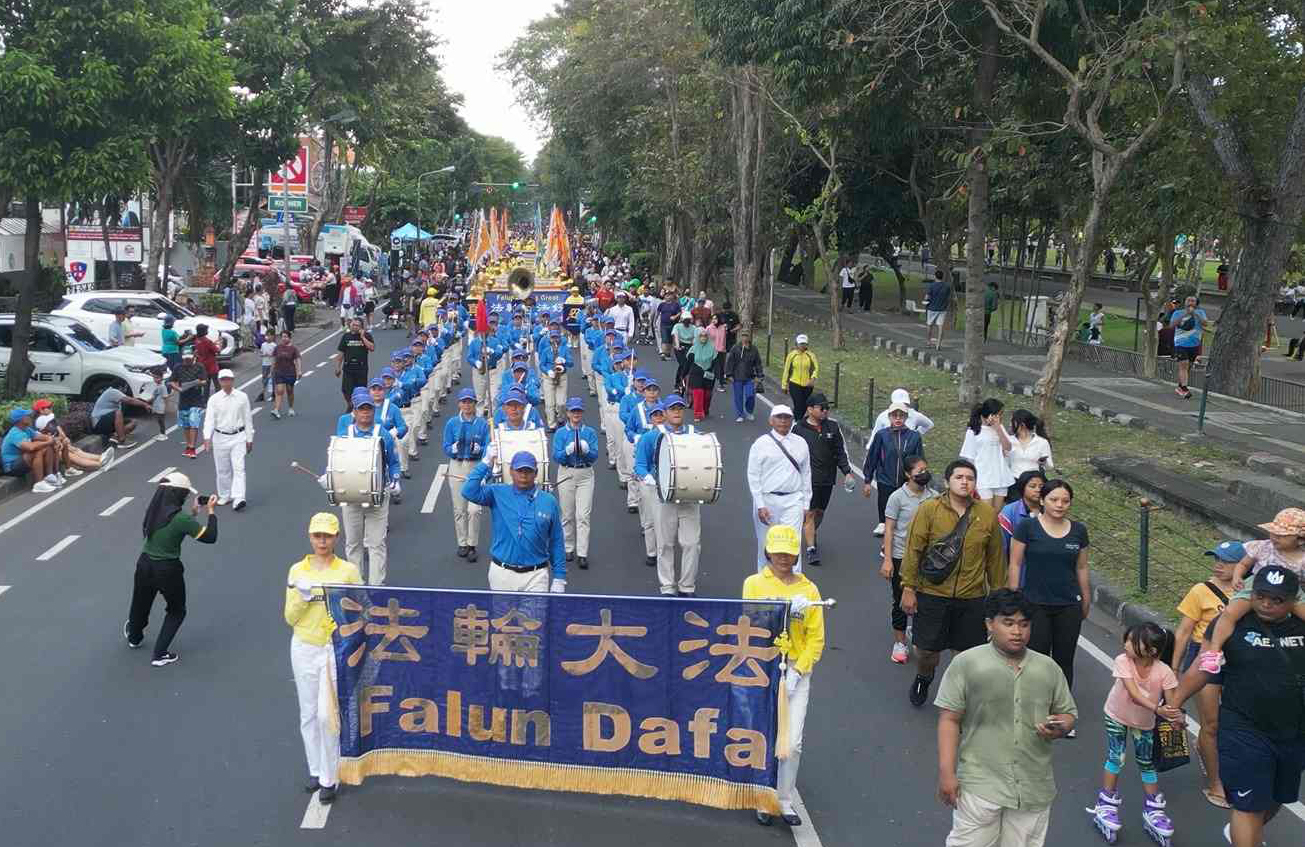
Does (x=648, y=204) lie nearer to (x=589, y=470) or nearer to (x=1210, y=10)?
(x=1210, y=10)

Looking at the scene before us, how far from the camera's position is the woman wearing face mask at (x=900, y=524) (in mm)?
9281

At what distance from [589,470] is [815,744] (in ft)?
15.5

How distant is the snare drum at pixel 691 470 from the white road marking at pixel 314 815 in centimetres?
430

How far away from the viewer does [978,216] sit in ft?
68.1

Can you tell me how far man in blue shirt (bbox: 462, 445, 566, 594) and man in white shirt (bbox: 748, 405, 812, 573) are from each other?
8.22ft

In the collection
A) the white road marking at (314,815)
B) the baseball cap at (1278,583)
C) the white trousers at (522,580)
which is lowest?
the white road marking at (314,815)

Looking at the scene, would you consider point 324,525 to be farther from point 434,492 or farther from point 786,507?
point 434,492

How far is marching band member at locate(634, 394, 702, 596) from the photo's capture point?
10914 mm

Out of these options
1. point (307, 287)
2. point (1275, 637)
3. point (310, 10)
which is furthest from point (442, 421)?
point (307, 287)

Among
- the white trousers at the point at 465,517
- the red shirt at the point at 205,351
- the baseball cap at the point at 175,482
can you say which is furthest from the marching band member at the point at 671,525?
the red shirt at the point at 205,351

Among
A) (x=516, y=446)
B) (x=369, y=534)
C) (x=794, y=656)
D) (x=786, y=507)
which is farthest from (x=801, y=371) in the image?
(x=794, y=656)

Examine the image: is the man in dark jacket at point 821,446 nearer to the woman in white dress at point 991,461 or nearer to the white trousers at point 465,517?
the woman in white dress at point 991,461

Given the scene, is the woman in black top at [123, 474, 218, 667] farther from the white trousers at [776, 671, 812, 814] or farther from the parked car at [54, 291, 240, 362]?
the parked car at [54, 291, 240, 362]

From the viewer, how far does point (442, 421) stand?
21.2 meters
